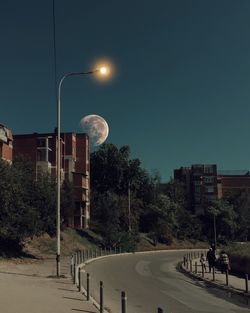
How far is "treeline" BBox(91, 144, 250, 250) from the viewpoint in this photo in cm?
9038

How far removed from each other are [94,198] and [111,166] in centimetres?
1961

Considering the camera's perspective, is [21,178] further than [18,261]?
Yes

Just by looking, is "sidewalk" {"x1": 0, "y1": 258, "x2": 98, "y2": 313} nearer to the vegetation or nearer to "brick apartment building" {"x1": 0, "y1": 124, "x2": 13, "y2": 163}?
the vegetation

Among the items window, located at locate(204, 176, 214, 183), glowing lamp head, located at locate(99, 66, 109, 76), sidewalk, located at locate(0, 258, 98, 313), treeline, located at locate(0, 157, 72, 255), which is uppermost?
window, located at locate(204, 176, 214, 183)

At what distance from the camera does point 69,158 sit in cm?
7600

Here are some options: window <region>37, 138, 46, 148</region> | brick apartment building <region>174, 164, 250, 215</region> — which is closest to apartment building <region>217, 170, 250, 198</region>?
brick apartment building <region>174, 164, 250, 215</region>

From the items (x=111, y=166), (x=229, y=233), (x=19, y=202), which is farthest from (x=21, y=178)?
(x=229, y=233)

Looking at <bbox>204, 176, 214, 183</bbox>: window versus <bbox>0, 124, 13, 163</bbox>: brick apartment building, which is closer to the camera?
<bbox>0, 124, 13, 163</bbox>: brick apartment building

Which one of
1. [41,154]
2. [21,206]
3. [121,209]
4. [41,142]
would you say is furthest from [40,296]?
[121,209]

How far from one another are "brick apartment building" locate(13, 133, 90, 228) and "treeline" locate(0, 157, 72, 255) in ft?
85.6

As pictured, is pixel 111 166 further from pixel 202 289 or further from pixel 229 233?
pixel 202 289

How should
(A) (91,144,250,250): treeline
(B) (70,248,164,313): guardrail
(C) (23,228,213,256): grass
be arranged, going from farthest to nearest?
1. (A) (91,144,250,250): treeline
2. (C) (23,228,213,256): grass
3. (B) (70,248,164,313): guardrail

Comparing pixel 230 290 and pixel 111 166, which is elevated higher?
pixel 111 166

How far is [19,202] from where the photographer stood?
34.0 meters
